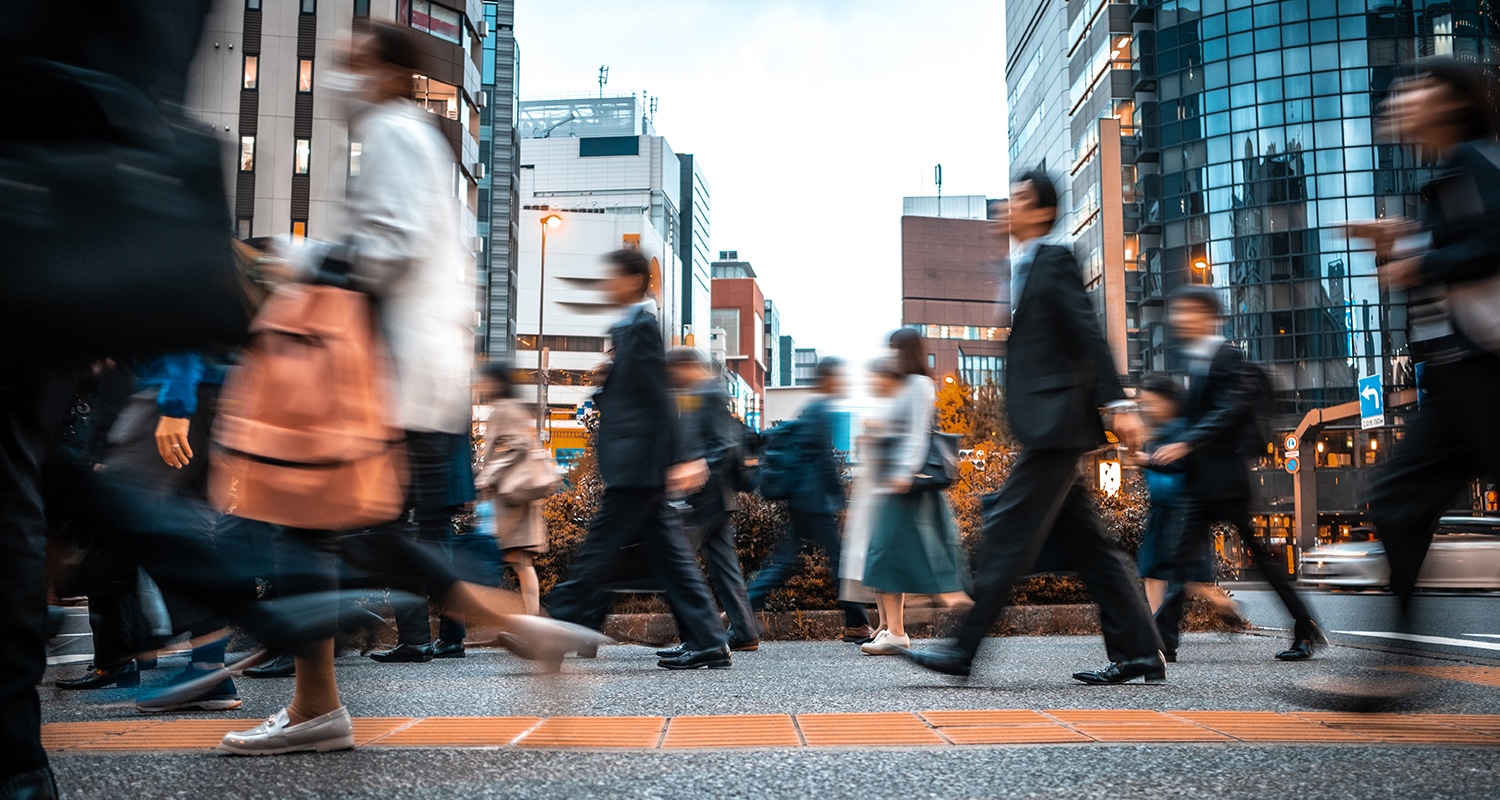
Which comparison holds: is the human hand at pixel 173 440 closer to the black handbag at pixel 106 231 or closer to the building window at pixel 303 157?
the black handbag at pixel 106 231

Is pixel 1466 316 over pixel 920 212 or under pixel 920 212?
under

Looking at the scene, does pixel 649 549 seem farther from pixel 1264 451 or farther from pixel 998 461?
pixel 998 461

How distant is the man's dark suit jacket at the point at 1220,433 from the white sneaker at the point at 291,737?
4152 mm

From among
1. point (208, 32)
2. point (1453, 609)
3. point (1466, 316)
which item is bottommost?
point (1453, 609)

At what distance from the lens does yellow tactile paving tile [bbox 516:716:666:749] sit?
3385mm

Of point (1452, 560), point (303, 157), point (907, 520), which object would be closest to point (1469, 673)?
point (907, 520)

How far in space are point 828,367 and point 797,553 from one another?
1.30 meters

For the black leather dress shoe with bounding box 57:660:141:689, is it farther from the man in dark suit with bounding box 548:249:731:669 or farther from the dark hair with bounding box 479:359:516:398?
the dark hair with bounding box 479:359:516:398

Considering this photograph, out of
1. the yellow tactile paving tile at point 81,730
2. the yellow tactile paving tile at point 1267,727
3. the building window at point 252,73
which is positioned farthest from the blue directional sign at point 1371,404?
the building window at point 252,73

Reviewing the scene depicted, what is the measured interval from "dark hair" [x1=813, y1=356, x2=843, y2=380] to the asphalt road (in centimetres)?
356

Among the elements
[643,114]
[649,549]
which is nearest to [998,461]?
[649,549]

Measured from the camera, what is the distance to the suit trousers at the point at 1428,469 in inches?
130

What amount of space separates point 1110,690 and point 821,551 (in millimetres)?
3936

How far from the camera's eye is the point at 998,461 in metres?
10.4
